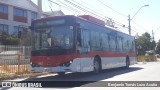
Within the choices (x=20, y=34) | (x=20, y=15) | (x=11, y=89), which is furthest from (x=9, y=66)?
(x=20, y=15)

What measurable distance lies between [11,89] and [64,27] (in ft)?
15.4

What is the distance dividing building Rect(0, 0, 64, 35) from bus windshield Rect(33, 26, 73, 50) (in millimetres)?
38069

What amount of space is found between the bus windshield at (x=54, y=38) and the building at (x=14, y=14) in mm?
38069

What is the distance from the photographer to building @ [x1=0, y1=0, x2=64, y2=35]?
54938 mm

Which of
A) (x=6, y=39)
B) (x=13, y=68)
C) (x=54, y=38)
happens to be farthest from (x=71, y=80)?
(x=6, y=39)

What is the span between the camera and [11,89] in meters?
12.4

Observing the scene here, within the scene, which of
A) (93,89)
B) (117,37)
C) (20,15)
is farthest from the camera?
(20,15)

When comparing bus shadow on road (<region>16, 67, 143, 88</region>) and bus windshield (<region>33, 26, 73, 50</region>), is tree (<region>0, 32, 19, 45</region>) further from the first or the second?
bus windshield (<region>33, 26, 73, 50</region>)

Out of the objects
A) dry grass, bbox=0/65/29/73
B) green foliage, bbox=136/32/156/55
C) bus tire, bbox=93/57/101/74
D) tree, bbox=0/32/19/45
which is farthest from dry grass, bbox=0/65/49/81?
green foliage, bbox=136/32/156/55

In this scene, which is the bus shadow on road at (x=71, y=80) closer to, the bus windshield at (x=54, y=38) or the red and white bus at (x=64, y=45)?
the red and white bus at (x=64, y=45)

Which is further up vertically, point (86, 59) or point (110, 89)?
point (86, 59)

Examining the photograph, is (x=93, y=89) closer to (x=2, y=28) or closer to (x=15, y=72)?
(x=15, y=72)

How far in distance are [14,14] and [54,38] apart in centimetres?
4355

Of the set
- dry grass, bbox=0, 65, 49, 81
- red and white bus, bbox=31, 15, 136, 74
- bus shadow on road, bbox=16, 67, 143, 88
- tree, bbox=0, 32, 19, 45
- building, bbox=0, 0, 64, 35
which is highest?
building, bbox=0, 0, 64, 35
